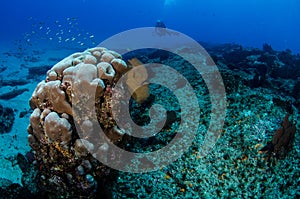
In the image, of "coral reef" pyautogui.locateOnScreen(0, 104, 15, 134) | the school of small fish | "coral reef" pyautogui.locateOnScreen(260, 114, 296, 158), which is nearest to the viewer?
"coral reef" pyautogui.locateOnScreen(260, 114, 296, 158)

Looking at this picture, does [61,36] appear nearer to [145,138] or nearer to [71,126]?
[145,138]

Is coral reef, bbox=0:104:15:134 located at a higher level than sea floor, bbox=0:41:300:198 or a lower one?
higher

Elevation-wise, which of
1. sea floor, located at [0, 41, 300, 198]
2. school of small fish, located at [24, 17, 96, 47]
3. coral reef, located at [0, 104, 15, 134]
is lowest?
sea floor, located at [0, 41, 300, 198]

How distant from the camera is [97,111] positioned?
3850 mm

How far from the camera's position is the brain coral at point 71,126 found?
143 inches

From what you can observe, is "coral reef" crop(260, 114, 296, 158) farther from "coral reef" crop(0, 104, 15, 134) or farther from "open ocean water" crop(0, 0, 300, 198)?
"coral reef" crop(0, 104, 15, 134)

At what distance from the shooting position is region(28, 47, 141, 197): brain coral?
363cm

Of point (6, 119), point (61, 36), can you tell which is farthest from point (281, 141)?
point (61, 36)

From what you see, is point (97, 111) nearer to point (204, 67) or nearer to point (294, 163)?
point (294, 163)

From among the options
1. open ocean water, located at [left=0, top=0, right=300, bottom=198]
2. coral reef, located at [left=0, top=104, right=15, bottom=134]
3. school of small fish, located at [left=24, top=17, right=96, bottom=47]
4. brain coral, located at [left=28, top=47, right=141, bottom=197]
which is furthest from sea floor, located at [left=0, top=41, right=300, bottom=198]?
school of small fish, located at [left=24, top=17, right=96, bottom=47]

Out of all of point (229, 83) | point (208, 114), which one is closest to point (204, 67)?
point (229, 83)

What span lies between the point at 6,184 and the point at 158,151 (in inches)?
125

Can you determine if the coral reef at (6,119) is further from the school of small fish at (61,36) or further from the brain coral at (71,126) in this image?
the brain coral at (71,126)

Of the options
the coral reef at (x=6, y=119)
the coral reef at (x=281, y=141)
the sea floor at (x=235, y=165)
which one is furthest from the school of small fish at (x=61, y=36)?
the coral reef at (x=281, y=141)
